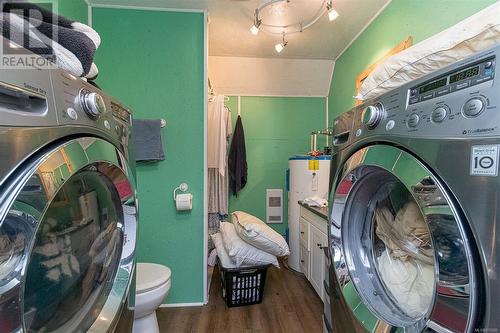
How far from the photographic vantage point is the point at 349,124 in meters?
0.85

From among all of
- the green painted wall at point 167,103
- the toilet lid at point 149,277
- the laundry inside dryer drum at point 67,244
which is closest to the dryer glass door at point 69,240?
the laundry inside dryer drum at point 67,244

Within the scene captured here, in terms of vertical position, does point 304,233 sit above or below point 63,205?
below

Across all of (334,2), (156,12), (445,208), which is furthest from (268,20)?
(445,208)

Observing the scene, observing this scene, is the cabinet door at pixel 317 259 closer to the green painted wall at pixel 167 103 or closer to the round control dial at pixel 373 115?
the green painted wall at pixel 167 103

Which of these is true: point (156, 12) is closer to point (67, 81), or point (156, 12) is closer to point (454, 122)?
point (67, 81)

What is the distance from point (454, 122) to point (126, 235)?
1032mm

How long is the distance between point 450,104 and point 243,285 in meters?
1.82

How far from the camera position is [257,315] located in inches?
71.1

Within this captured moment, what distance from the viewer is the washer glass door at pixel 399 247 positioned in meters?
0.48

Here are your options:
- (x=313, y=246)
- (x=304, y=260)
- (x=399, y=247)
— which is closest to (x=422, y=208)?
(x=399, y=247)

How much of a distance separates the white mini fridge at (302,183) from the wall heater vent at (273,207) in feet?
1.53

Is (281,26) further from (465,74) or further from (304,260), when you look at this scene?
(304,260)

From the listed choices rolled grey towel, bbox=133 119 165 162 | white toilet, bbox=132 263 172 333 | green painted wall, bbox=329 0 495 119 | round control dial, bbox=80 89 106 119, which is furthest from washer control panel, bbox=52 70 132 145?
green painted wall, bbox=329 0 495 119

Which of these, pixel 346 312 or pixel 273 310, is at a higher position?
pixel 346 312
